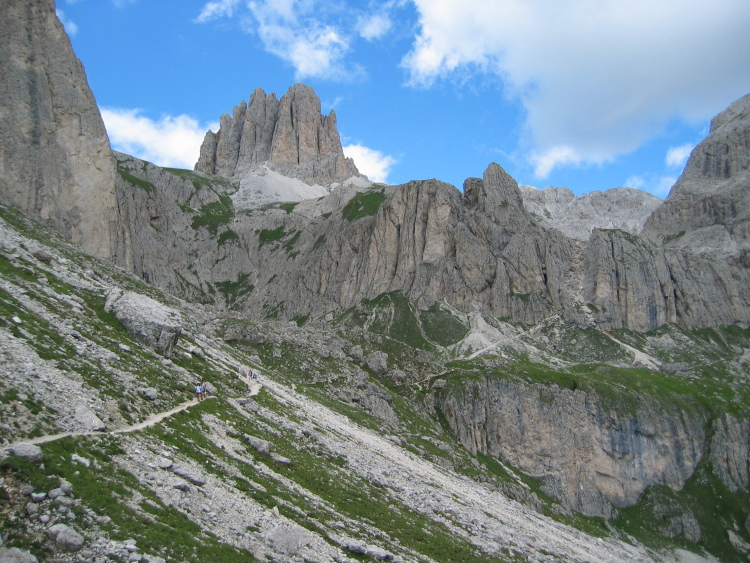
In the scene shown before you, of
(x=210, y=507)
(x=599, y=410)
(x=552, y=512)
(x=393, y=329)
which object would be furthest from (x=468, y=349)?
(x=210, y=507)

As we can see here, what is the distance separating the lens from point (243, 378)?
65.5 meters

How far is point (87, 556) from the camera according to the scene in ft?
67.4

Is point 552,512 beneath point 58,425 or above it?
beneath

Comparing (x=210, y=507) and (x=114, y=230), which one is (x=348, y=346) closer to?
(x=114, y=230)

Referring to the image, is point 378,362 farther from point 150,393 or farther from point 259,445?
point 150,393

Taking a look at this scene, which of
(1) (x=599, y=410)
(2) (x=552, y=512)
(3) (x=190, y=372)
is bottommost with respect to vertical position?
(2) (x=552, y=512)

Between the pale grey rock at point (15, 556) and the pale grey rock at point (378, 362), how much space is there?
98.7 m

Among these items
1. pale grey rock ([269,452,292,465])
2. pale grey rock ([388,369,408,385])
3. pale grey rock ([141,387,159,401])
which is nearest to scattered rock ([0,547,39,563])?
pale grey rock ([141,387,159,401])

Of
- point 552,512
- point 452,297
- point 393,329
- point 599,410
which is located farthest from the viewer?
point 452,297

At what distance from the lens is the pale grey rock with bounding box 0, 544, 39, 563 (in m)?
18.6

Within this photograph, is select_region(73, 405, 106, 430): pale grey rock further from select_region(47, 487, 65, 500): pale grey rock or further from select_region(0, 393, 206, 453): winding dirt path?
select_region(47, 487, 65, 500): pale grey rock

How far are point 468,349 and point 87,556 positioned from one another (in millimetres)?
146757

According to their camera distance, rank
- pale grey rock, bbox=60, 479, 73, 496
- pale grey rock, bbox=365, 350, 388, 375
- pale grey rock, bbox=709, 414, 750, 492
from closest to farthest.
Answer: pale grey rock, bbox=60, 479, 73, 496 → pale grey rock, bbox=365, 350, 388, 375 → pale grey rock, bbox=709, 414, 750, 492

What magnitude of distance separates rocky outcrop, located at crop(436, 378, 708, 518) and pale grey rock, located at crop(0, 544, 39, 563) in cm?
10767
